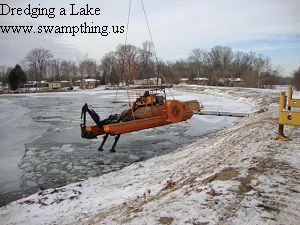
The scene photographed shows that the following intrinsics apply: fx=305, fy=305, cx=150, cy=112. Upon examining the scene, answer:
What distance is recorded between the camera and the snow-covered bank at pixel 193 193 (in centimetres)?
413

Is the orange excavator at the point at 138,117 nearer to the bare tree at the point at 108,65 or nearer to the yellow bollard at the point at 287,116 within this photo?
the yellow bollard at the point at 287,116

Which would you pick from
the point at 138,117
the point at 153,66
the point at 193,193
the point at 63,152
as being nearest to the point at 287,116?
the point at 193,193

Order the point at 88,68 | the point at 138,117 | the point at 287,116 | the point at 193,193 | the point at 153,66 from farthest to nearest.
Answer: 1. the point at 88,68
2. the point at 153,66
3. the point at 138,117
4. the point at 287,116
5. the point at 193,193

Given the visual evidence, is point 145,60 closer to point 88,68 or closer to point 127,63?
point 88,68

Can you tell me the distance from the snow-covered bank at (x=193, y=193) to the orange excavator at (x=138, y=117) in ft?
8.43

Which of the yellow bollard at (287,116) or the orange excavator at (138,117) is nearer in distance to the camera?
the yellow bollard at (287,116)

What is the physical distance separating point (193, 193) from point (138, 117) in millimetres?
7345

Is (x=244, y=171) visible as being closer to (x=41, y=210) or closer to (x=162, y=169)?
(x=162, y=169)

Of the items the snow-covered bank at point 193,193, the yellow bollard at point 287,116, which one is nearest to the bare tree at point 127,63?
the snow-covered bank at point 193,193

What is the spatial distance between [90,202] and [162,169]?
2339 mm

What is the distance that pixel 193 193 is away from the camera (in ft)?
16.0

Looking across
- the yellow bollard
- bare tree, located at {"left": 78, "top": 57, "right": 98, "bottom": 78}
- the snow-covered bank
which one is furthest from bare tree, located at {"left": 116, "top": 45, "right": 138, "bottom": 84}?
bare tree, located at {"left": 78, "top": 57, "right": 98, "bottom": 78}

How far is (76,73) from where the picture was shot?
125875 millimetres

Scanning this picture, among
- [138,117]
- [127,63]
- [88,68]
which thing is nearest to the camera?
[138,117]
